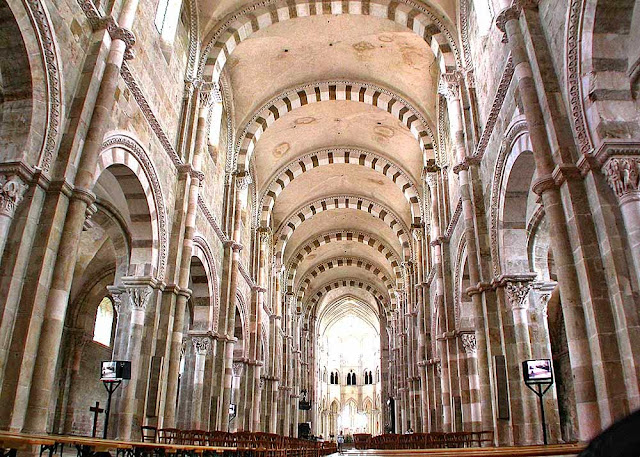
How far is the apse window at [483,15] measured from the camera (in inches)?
507

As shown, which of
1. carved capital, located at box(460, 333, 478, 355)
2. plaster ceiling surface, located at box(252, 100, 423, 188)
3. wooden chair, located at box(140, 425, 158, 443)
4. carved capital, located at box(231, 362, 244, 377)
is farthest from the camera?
plaster ceiling surface, located at box(252, 100, 423, 188)

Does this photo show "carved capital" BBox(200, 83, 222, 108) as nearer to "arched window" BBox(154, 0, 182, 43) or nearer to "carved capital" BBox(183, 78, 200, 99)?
"carved capital" BBox(183, 78, 200, 99)

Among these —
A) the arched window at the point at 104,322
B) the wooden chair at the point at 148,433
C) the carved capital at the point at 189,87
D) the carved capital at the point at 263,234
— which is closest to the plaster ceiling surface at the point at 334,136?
the carved capital at the point at 263,234

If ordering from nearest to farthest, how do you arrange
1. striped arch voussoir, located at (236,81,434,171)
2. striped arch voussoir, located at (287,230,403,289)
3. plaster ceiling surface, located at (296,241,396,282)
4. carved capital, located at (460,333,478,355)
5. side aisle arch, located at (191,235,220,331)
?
side aisle arch, located at (191,235,220,331) < carved capital, located at (460,333,478,355) < striped arch voussoir, located at (236,81,434,171) < striped arch voussoir, located at (287,230,403,289) < plaster ceiling surface, located at (296,241,396,282)

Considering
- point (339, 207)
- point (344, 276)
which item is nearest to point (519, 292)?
point (339, 207)

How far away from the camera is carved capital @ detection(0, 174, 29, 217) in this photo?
7.56 m

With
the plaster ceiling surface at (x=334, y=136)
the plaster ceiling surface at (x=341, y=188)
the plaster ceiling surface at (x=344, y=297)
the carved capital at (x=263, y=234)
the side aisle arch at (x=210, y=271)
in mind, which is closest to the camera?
the side aisle arch at (x=210, y=271)

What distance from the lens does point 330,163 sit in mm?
26078

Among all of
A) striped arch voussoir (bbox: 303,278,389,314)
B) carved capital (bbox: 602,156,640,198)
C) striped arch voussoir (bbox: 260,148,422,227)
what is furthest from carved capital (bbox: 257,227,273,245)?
carved capital (bbox: 602,156,640,198)

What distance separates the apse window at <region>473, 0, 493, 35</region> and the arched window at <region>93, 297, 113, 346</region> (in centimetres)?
1785

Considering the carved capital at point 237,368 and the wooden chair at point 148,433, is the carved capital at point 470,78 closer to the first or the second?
the wooden chair at point 148,433

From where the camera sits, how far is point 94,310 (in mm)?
21484

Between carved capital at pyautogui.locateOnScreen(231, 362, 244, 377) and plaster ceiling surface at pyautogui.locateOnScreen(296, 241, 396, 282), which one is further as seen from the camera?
plaster ceiling surface at pyautogui.locateOnScreen(296, 241, 396, 282)

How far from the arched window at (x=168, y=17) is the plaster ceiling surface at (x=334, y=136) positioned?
8823 millimetres
